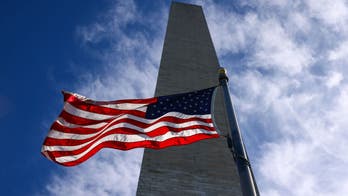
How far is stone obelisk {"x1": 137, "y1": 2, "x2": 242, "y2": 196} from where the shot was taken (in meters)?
8.81

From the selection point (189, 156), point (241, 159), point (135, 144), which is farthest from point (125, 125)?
point (189, 156)

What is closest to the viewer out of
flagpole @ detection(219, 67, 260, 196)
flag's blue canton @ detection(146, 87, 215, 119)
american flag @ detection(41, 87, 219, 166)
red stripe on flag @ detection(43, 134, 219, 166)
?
flagpole @ detection(219, 67, 260, 196)

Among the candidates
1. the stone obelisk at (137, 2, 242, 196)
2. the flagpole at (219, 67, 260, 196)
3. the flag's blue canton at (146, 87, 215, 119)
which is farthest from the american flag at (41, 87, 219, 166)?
the stone obelisk at (137, 2, 242, 196)

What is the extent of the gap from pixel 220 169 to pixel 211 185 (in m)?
0.63

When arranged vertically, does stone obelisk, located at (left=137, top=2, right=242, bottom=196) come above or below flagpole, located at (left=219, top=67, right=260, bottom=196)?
above

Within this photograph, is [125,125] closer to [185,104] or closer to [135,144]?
[135,144]

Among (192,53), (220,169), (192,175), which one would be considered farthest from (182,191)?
(192,53)

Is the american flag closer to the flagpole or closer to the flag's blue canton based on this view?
the flag's blue canton

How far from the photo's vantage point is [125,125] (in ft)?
22.0

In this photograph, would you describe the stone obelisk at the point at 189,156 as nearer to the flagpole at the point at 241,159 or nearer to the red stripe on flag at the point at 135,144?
the red stripe on flag at the point at 135,144

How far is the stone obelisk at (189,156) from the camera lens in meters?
8.81

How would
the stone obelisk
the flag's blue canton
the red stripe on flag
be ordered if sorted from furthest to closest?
the stone obelisk, the flag's blue canton, the red stripe on flag

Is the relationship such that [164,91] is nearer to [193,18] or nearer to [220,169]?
[220,169]

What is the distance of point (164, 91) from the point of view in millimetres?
11594
